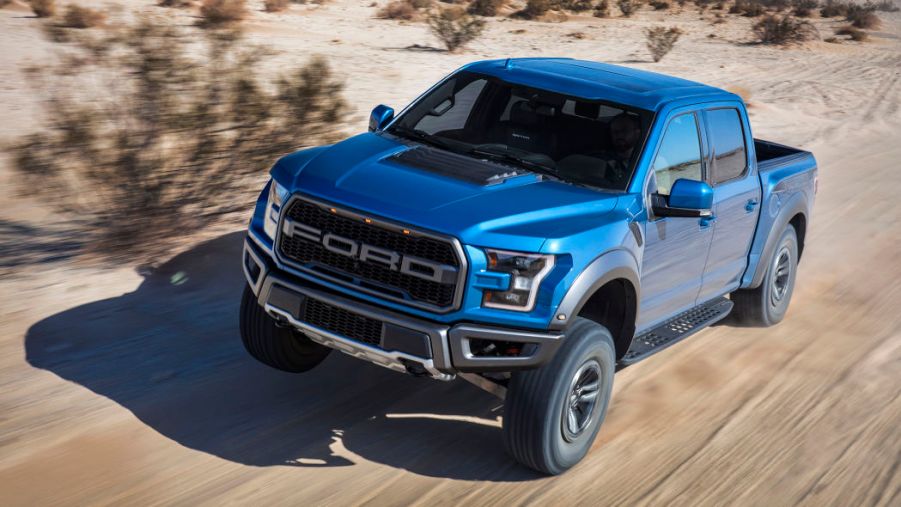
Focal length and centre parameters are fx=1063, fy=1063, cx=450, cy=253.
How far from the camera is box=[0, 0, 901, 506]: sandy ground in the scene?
4.76m

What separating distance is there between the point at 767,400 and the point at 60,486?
3.91 meters

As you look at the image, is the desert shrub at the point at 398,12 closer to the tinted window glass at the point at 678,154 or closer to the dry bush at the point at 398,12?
the dry bush at the point at 398,12

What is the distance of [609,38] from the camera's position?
100ft

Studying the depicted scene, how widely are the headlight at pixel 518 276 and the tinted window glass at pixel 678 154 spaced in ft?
4.04

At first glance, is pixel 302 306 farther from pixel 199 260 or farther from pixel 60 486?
pixel 199 260

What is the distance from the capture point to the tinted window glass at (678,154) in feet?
18.2

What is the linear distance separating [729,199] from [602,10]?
34.1 meters

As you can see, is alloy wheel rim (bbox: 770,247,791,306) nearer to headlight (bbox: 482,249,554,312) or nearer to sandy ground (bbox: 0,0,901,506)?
sandy ground (bbox: 0,0,901,506)

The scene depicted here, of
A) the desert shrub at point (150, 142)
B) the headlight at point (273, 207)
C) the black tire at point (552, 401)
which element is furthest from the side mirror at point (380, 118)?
the desert shrub at point (150, 142)

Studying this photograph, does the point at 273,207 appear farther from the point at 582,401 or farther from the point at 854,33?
the point at 854,33

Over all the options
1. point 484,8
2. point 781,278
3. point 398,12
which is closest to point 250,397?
point 781,278

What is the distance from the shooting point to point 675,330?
5.98 metres

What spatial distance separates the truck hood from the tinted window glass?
1.63ft

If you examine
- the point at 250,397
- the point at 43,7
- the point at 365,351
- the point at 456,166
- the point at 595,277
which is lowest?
the point at 43,7
